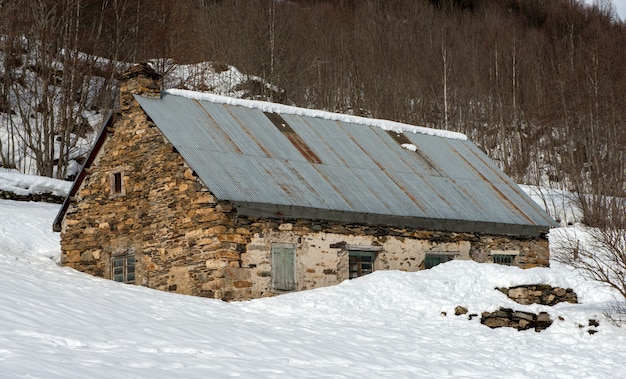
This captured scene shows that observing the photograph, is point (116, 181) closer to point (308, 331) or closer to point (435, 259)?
point (435, 259)

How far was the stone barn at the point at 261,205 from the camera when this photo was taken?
19547mm

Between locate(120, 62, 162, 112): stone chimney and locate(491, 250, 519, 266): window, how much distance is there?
366 inches

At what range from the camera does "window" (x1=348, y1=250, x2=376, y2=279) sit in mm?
21109

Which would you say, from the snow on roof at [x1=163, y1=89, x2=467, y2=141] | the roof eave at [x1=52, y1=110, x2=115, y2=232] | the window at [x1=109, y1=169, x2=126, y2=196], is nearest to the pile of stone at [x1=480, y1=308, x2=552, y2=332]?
the snow on roof at [x1=163, y1=89, x2=467, y2=141]

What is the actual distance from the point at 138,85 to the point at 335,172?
513cm

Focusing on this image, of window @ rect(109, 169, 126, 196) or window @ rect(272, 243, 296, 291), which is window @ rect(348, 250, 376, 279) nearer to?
window @ rect(272, 243, 296, 291)

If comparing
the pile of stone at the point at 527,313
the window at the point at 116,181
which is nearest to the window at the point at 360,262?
the pile of stone at the point at 527,313

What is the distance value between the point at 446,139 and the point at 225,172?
9791mm

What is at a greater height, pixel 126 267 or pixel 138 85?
pixel 138 85

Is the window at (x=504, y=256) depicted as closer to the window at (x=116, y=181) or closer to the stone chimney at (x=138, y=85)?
the stone chimney at (x=138, y=85)

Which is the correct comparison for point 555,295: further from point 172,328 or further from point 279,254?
point 172,328

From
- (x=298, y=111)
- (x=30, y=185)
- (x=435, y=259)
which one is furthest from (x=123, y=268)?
(x=30, y=185)

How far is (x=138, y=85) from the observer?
21922 mm

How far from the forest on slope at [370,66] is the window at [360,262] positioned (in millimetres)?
18105
